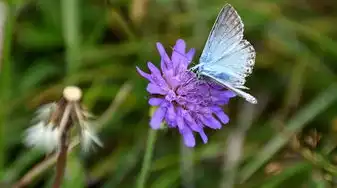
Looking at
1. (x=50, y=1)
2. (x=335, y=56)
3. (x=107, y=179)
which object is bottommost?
(x=107, y=179)

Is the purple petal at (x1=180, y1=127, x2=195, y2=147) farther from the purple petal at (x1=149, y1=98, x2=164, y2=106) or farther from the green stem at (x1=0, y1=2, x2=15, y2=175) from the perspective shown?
the green stem at (x1=0, y1=2, x2=15, y2=175)

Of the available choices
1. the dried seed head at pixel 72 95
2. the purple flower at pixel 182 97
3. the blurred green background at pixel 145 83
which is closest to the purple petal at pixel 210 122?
the purple flower at pixel 182 97

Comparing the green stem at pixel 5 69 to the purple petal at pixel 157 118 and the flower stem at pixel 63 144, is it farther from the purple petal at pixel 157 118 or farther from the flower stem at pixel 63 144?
the purple petal at pixel 157 118

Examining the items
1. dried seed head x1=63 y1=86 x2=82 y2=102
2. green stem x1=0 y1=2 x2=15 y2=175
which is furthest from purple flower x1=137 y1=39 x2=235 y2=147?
green stem x1=0 y1=2 x2=15 y2=175

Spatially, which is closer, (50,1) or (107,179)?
(107,179)

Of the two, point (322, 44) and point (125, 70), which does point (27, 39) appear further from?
point (322, 44)

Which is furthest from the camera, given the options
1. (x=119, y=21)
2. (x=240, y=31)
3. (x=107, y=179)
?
(x=119, y=21)

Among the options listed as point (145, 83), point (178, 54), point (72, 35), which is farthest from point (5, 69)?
point (178, 54)

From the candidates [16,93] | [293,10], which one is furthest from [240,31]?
[293,10]
